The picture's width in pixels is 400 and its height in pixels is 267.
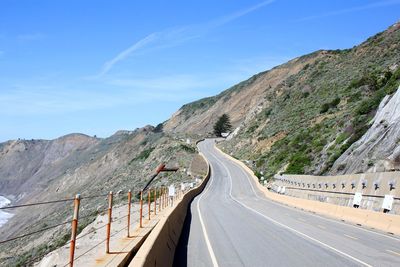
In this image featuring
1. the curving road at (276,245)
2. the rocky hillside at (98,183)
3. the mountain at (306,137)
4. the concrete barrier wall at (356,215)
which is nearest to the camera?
the curving road at (276,245)

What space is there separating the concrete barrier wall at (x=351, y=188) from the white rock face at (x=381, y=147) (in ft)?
6.20

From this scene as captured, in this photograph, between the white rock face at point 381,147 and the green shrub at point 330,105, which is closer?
the white rock face at point 381,147

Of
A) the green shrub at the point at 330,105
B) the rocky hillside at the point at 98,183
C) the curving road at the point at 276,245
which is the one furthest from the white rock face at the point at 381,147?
the green shrub at the point at 330,105

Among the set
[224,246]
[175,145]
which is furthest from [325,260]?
[175,145]

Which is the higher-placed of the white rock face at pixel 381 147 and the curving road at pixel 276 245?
the white rock face at pixel 381 147

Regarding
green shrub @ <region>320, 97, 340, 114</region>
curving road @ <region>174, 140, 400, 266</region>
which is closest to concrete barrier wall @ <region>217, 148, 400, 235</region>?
curving road @ <region>174, 140, 400, 266</region>

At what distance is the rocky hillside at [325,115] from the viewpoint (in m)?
49.9

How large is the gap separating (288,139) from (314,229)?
203 feet

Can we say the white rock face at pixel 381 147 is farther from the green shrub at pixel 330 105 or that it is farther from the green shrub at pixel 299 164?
the green shrub at pixel 330 105

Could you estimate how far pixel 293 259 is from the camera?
13.5m

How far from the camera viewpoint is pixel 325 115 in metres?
79.7

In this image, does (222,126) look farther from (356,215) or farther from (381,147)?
(356,215)

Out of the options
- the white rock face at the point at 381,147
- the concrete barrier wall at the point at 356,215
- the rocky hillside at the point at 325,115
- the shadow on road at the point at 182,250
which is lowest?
the shadow on road at the point at 182,250

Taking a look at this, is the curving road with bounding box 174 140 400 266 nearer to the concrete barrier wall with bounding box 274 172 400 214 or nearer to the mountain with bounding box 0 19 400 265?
the concrete barrier wall with bounding box 274 172 400 214
